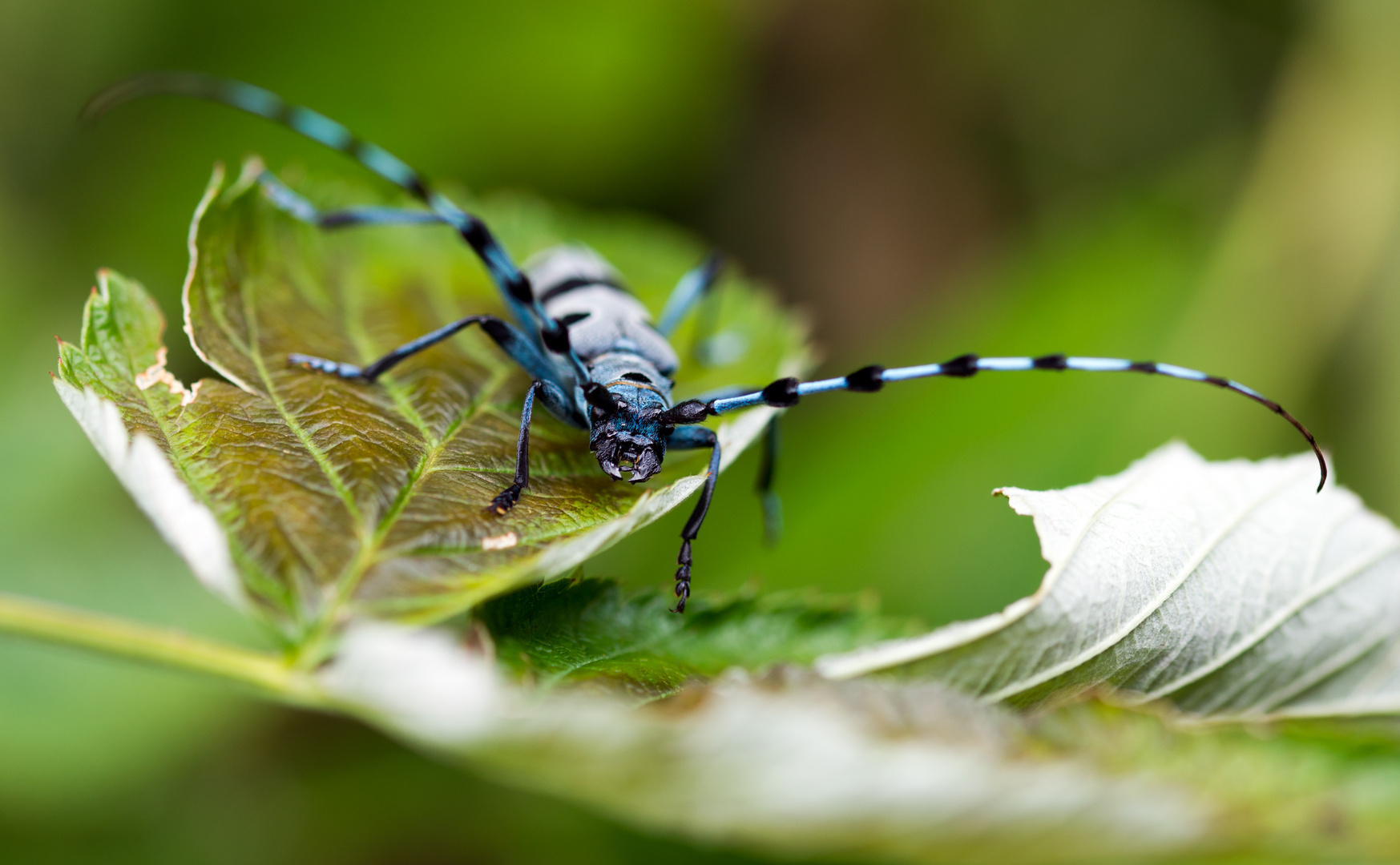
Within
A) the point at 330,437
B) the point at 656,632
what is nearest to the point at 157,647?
the point at 330,437

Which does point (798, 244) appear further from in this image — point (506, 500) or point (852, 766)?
point (852, 766)

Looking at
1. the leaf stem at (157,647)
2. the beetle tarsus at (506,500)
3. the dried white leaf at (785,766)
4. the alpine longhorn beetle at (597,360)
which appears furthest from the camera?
the alpine longhorn beetle at (597,360)

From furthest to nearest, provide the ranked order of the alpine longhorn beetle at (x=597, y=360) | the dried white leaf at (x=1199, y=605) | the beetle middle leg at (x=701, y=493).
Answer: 1. the alpine longhorn beetle at (x=597, y=360)
2. the beetle middle leg at (x=701, y=493)
3. the dried white leaf at (x=1199, y=605)

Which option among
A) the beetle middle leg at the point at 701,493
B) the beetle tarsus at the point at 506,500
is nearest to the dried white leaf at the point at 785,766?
the beetle tarsus at the point at 506,500

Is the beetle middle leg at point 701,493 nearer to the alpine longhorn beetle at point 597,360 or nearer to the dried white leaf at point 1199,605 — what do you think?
the alpine longhorn beetle at point 597,360

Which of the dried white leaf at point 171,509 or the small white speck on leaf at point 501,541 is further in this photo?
the small white speck on leaf at point 501,541

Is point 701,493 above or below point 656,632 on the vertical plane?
above
